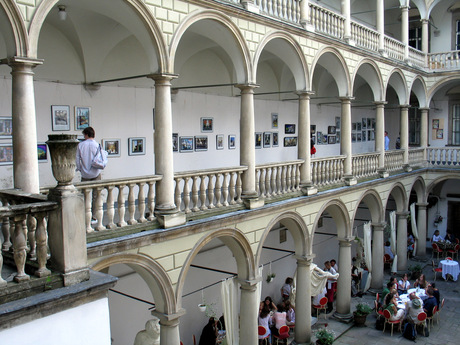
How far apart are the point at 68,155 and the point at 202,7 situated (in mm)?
4941

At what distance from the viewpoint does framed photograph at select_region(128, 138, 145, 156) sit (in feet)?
35.2

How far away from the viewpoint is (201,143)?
1283 cm

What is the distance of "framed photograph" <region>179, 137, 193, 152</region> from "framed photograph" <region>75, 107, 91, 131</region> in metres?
2.96

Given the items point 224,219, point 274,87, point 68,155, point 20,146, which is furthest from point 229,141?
point 68,155

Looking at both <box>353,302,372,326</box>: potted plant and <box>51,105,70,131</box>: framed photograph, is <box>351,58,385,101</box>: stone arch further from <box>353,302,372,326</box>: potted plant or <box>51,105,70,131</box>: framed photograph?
<box>51,105,70,131</box>: framed photograph

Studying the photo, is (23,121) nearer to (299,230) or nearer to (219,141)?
(299,230)

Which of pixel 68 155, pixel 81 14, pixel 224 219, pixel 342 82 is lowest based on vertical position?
pixel 224 219

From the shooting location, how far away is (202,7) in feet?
27.6

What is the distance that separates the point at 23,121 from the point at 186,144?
6.70 metres

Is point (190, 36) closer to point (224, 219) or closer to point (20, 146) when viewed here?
point (224, 219)

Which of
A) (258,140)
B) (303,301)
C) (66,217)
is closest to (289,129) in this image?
(258,140)

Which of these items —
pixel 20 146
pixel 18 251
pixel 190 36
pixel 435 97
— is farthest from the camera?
pixel 435 97

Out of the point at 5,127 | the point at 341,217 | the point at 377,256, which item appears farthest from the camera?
the point at 377,256

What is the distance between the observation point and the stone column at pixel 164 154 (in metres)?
7.79
